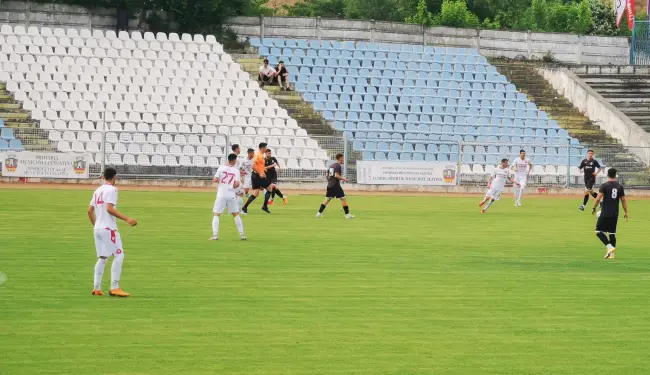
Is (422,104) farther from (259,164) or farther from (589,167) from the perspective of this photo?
(259,164)

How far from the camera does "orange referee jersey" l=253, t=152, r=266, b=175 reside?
3048cm

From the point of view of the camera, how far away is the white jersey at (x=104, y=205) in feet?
44.3

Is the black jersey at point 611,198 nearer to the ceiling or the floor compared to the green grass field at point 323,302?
nearer to the ceiling

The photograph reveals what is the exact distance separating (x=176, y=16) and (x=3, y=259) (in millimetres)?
33607

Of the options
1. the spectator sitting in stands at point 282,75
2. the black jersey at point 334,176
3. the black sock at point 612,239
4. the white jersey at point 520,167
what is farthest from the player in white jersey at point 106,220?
the spectator sitting in stands at point 282,75

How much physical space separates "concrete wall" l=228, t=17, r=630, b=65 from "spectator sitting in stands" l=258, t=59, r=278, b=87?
14.9 ft

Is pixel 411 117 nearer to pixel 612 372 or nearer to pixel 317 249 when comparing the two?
pixel 317 249

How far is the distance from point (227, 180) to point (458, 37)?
34.7 meters

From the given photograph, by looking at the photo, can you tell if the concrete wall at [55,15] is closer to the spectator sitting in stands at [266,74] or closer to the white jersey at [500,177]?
the spectator sitting in stands at [266,74]

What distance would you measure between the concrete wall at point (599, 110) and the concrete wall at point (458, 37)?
229 cm

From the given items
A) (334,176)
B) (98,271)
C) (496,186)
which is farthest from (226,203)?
(496,186)

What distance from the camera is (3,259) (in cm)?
1723

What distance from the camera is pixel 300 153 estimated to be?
41219mm

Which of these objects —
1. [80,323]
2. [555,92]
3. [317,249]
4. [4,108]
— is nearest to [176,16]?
[4,108]
